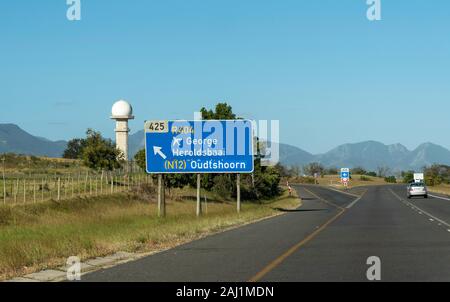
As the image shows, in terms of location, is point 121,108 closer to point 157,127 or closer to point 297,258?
point 157,127

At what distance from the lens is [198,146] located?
1551 inches

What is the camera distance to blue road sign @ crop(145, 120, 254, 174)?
3866 cm

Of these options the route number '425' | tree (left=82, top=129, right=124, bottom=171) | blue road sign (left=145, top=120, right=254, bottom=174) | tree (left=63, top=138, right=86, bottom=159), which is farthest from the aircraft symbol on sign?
tree (left=63, top=138, right=86, bottom=159)

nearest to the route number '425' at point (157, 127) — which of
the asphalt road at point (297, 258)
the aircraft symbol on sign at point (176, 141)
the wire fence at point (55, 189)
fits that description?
the aircraft symbol on sign at point (176, 141)

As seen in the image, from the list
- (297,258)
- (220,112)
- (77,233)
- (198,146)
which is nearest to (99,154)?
(220,112)

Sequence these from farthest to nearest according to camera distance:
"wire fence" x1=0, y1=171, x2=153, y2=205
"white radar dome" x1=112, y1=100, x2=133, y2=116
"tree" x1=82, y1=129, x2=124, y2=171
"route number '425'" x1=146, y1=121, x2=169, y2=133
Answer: "white radar dome" x1=112, y1=100, x2=133, y2=116, "tree" x1=82, y1=129, x2=124, y2=171, "wire fence" x1=0, y1=171, x2=153, y2=205, "route number '425'" x1=146, y1=121, x2=169, y2=133

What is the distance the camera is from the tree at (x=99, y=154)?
64.5 m

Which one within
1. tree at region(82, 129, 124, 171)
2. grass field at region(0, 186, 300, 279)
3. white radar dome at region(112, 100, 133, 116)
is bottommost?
grass field at region(0, 186, 300, 279)

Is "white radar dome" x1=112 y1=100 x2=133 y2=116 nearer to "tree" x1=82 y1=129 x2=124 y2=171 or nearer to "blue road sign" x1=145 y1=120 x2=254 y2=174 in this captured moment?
"tree" x1=82 y1=129 x2=124 y2=171

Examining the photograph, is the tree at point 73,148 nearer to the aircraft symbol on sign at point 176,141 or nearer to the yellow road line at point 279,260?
the aircraft symbol on sign at point 176,141

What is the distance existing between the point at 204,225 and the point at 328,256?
12.0m
